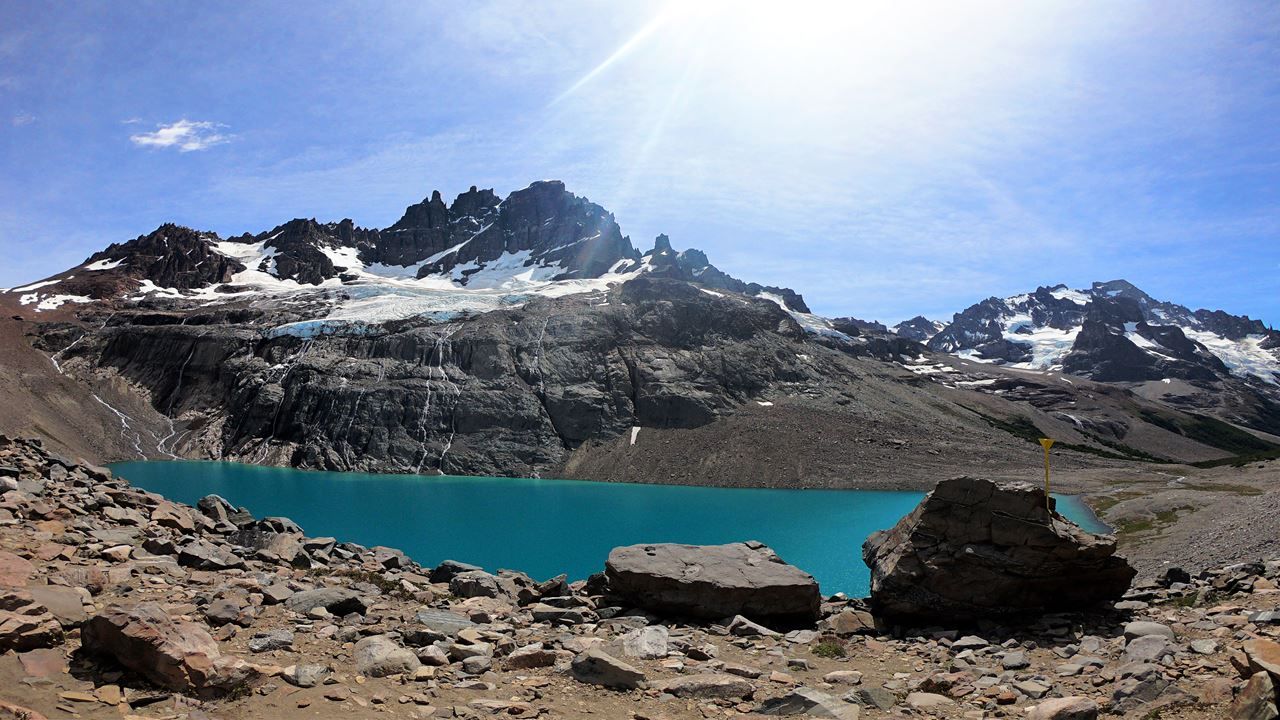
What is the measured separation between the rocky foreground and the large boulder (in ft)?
0.21

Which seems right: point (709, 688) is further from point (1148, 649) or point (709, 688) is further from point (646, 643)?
point (1148, 649)

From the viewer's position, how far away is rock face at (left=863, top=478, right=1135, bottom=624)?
18422 millimetres

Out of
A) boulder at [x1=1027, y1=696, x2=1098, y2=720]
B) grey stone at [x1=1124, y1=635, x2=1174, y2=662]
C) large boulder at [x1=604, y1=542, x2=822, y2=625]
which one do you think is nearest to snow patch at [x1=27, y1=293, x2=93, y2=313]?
large boulder at [x1=604, y1=542, x2=822, y2=625]

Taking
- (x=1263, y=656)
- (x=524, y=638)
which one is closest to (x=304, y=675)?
(x=524, y=638)

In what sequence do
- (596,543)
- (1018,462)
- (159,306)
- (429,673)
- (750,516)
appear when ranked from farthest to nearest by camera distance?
1. (159,306)
2. (1018,462)
3. (750,516)
4. (596,543)
5. (429,673)

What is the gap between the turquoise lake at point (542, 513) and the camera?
50.5 metres

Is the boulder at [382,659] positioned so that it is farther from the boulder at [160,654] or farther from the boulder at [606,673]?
the boulder at [606,673]

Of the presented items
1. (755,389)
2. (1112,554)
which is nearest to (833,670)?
(1112,554)

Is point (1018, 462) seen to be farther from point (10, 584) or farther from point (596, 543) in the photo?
point (10, 584)

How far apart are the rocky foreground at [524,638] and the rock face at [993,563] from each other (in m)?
0.41

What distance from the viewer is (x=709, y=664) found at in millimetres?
13266

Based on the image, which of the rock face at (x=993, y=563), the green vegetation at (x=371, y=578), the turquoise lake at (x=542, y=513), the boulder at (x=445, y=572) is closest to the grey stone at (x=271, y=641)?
the green vegetation at (x=371, y=578)

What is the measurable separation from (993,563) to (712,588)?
753cm

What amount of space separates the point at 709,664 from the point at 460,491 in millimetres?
88807
